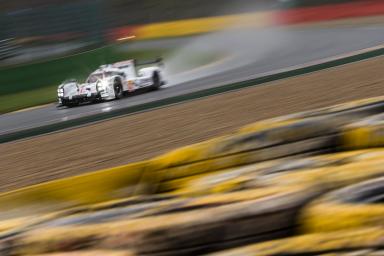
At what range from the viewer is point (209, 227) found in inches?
90.0

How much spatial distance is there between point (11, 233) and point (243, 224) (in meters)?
1.09

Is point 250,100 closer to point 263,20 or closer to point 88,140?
point 88,140

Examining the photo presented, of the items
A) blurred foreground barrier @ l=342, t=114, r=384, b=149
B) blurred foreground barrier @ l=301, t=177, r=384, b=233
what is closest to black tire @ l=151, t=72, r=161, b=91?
blurred foreground barrier @ l=342, t=114, r=384, b=149

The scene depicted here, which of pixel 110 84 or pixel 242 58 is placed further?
pixel 242 58

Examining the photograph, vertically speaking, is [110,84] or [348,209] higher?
[348,209]

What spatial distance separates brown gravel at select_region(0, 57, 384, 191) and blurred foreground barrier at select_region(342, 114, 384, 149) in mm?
2621

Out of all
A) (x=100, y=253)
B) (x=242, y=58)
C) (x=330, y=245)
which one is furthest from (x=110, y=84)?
(x=330, y=245)

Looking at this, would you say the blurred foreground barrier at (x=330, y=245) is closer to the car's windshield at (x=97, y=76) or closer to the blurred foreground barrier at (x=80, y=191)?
the blurred foreground barrier at (x=80, y=191)

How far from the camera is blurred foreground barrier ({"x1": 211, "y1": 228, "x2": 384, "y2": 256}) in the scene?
189 centimetres

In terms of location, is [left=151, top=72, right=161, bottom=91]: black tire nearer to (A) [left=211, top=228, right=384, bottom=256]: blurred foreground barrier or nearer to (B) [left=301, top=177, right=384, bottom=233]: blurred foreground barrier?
(B) [left=301, top=177, right=384, bottom=233]: blurred foreground barrier

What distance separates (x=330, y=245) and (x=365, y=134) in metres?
1.19

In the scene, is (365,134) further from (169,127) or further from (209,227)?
(169,127)

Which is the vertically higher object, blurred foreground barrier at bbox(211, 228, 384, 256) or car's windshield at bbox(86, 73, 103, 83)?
blurred foreground barrier at bbox(211, 228, 384, 256)

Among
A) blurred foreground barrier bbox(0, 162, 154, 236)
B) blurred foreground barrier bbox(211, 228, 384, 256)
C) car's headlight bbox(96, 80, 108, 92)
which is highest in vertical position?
blurred foreground barrier bbox(211, 228, 384, 256)
